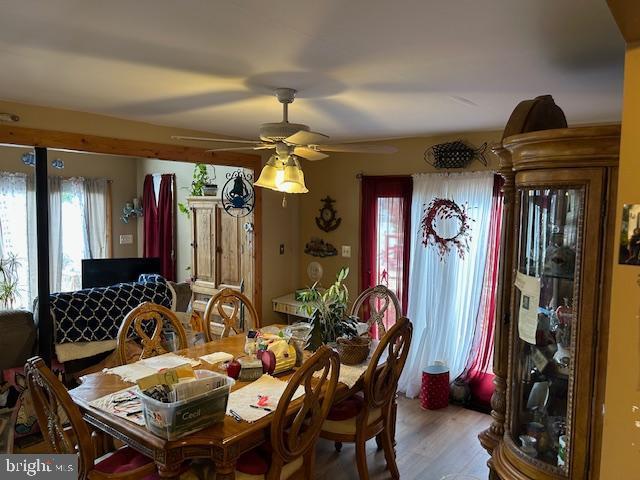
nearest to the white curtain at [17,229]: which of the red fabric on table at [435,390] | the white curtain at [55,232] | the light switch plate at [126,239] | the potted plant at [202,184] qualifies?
the white curtain at [55,232]

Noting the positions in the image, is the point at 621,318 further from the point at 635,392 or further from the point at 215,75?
the point at 215,75

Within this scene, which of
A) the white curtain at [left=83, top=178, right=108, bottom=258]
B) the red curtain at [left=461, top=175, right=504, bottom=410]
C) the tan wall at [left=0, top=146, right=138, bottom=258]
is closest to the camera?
the red curtain at [left=461, top=175, right=504, bottom=410]

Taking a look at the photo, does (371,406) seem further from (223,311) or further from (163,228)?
(163,228)

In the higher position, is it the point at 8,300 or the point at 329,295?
the point at 329,295

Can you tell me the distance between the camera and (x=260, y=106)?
119 inches

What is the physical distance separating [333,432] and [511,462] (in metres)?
1.09

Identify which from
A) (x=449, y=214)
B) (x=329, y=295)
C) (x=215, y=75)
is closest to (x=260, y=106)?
(x=215, y=75)

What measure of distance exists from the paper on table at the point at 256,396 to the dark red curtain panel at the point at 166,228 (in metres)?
4.40

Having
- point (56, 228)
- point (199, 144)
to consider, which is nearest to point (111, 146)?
point (199, 144)

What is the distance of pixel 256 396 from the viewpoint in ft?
7.47

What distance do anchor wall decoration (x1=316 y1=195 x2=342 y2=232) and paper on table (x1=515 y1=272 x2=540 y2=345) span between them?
9.94 ft

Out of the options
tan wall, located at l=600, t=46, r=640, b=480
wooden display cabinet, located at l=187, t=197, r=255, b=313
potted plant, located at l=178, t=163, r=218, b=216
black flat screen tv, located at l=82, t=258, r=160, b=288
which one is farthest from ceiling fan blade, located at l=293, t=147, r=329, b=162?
black flat screen tv, located at l=82, t=258, r=160, b=288

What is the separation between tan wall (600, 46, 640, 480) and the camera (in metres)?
1.12

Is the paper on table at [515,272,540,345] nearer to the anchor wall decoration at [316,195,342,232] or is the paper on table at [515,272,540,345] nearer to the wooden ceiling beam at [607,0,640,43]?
the wooden ceiling beam at [607,0,640,43]
